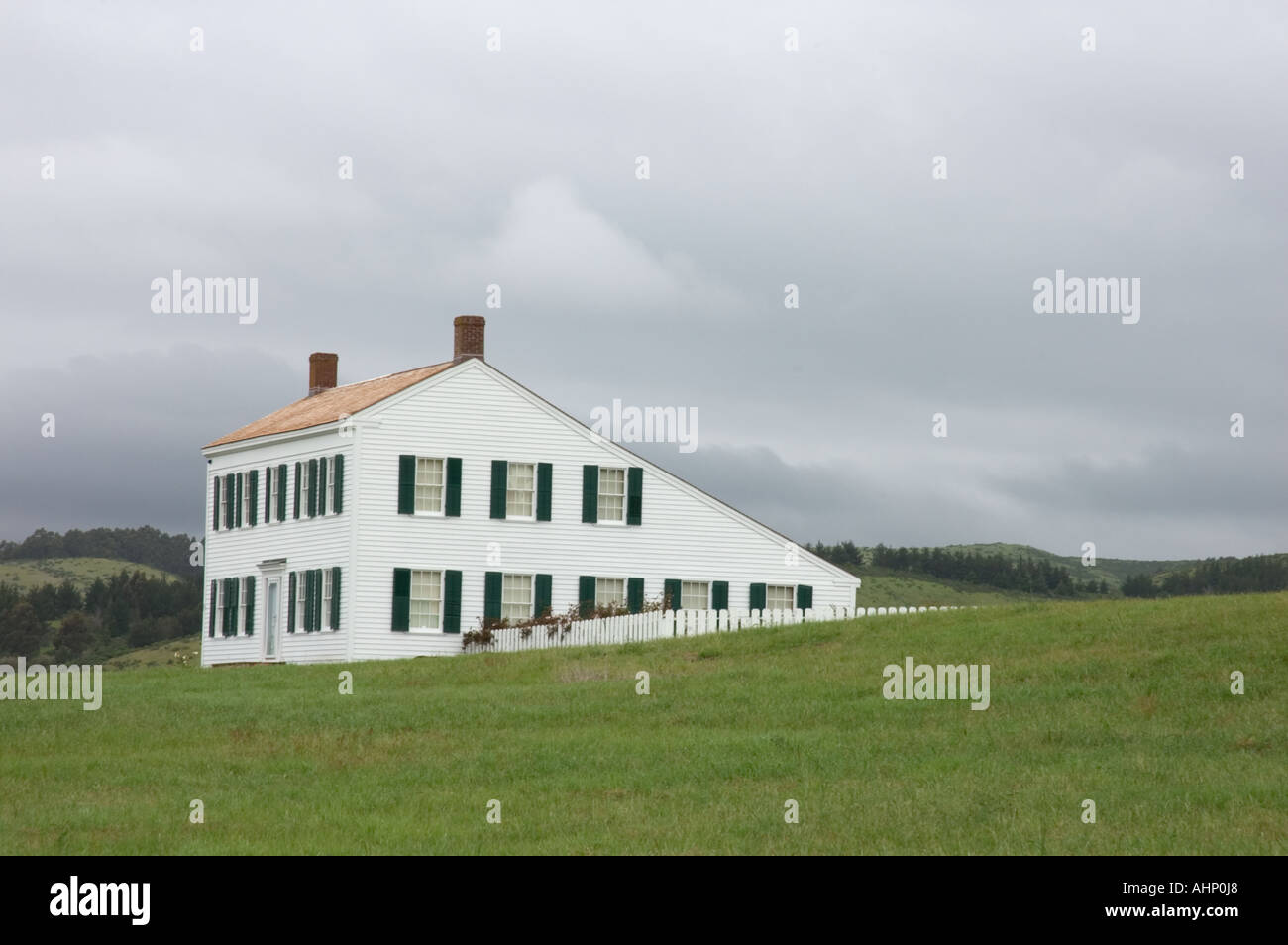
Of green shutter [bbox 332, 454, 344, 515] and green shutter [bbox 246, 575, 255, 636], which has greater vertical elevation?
green shutter [bbox 332, 454, 344, 515]

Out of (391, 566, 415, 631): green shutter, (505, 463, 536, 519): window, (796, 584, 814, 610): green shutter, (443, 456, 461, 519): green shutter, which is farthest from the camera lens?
(796, 584, 814, 610): green shutter

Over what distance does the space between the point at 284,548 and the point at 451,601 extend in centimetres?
504

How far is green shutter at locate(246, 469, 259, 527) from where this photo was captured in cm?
4294

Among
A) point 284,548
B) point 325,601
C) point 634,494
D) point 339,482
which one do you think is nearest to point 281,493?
point 284,548

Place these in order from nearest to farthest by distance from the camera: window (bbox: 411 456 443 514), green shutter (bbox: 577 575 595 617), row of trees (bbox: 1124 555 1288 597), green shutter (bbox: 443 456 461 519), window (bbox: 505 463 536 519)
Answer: window (bbox: 411 456 443 514) → green shutter (bbox: 443 456 461 519) → window (bbox: 505 463 536 519) → green shutter (bbox: 577 575 595 617) → row of trees (bbox: 1124 555 1288 597)

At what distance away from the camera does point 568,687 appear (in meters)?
24.5

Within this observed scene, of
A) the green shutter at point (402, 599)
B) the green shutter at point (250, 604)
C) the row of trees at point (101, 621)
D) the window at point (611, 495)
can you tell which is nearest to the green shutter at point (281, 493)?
the green shutter at point (250, 604)

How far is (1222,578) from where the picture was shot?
366 ft

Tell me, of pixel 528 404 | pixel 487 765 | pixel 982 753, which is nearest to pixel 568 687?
pixel 487 765

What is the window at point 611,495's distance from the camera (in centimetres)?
4156

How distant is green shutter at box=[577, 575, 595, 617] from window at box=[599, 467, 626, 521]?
1.66 metres

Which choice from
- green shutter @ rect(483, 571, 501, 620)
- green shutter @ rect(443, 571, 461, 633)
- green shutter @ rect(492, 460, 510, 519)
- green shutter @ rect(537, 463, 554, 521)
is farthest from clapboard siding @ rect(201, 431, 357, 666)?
green shutter @ rect(537, 463, 554, 521)

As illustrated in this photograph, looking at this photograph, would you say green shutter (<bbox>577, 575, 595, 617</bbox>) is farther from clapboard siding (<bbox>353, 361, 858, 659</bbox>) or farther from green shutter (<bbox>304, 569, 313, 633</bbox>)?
green shutter (<bbox>304, 569, 313, 633</bbox>)
